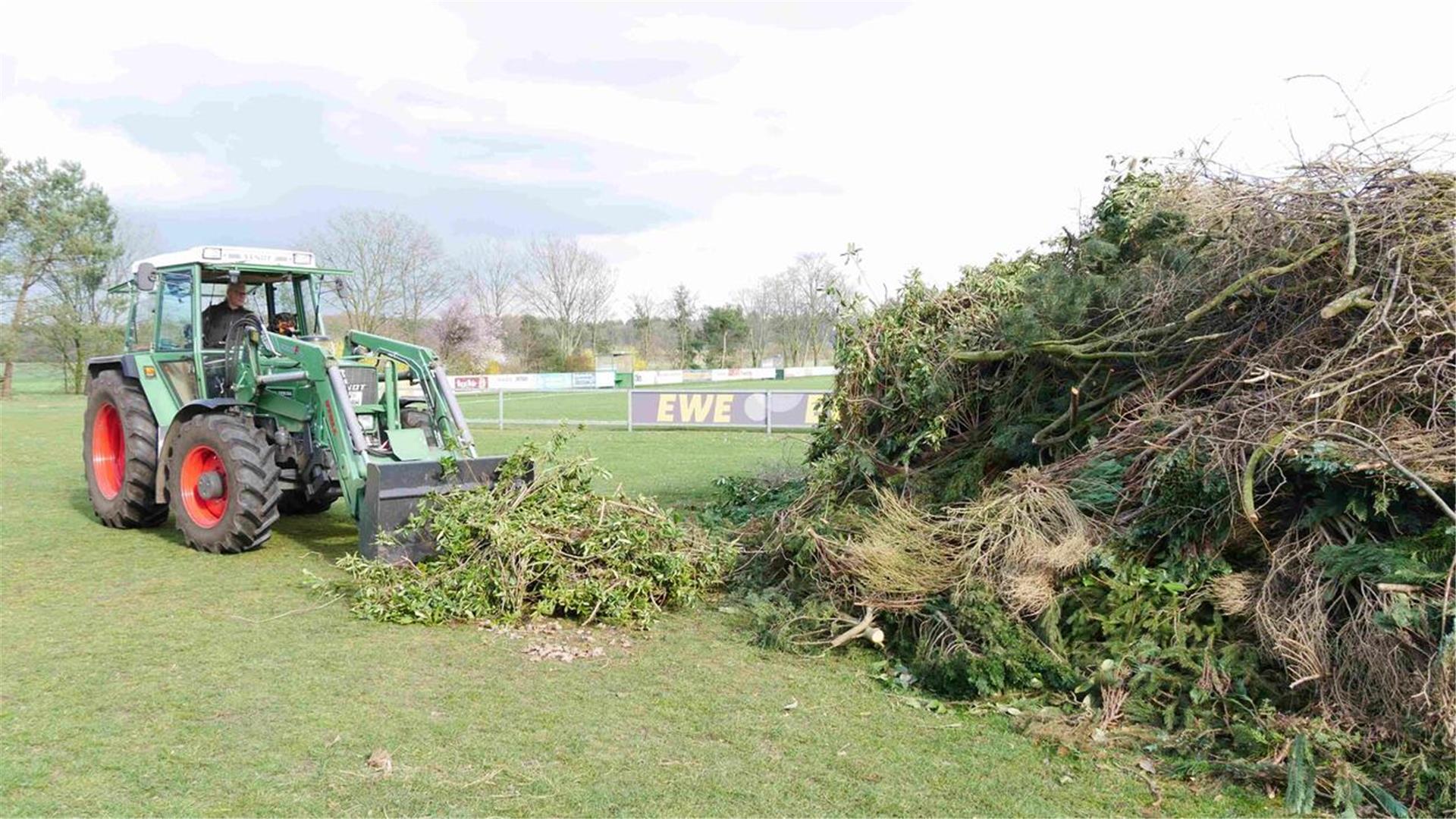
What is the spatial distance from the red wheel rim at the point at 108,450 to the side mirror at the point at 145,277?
73.7 inches

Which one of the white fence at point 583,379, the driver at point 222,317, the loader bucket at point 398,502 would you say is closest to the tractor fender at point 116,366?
the driver at point 222,317

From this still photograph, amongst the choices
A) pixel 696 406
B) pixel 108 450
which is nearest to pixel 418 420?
pixel 108 450

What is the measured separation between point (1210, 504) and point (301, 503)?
8.92 metres

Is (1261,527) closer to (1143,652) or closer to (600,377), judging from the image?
(1143,652)

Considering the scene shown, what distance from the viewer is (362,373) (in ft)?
27.2

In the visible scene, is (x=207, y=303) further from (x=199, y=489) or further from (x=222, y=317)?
(x=199, y=489)

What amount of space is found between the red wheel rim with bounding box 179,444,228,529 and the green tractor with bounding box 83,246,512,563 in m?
0.01

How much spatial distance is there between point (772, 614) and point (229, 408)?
224 inches

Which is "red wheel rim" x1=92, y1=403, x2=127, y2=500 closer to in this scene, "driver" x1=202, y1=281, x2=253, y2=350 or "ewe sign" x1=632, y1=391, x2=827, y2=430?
"driver" x1=202, y1=281, x2=253, y2=350

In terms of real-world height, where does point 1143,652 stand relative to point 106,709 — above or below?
above

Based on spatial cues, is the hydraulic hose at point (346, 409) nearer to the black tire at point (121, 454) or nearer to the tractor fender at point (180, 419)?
the tractor fender at point (180, 419)

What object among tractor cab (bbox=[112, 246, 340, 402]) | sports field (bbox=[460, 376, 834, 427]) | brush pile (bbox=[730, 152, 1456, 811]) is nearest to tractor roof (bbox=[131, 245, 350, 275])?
tractor cab (bbox=[112, 246, 340, 402])

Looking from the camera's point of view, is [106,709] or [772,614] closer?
[106,709]

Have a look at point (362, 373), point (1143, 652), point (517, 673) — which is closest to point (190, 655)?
point (517, 673)
